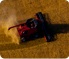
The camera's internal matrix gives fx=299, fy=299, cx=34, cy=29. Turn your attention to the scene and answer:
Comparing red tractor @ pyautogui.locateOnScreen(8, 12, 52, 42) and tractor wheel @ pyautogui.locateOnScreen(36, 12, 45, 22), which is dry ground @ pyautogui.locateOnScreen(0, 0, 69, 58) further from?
tractor wheel @ pyautogui.locateOnScreen(36, 12, 45, 22)

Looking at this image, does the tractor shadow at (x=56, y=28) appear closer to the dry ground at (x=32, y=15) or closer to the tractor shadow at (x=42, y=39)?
the tractor shadow at (x=42, y=39)

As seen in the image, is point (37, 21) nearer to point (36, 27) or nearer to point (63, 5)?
point (36, 27)

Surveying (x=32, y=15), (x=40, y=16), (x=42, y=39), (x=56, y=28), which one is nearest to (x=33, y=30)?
(x=42, y=39)

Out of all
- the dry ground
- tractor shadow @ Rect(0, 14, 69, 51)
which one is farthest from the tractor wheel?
the dry ground

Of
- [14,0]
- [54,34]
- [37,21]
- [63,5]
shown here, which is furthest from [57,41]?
[14,0]

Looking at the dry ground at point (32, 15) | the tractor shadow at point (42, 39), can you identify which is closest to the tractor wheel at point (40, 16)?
the tractor shadow at point (42, 39)
